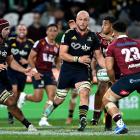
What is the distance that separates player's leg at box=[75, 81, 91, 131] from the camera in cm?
1639

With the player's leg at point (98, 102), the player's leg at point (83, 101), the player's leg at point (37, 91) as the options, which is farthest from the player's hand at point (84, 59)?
the player's leg at point (37, 91)

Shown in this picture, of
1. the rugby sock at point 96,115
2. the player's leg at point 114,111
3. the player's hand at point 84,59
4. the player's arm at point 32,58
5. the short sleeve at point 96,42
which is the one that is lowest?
the player's leg at point 114,111

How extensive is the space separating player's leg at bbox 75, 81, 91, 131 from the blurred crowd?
31.3ft

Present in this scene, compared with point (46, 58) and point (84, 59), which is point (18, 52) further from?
point (84, 59)

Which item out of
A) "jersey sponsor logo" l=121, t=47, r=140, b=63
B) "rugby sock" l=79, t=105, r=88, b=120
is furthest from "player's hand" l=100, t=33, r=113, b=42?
"jersey sponsor logo" l=121, t=47, r=140, b=63

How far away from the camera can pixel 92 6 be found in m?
29.1

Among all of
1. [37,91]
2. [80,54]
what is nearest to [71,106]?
[37,91]

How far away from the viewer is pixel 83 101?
1667cm

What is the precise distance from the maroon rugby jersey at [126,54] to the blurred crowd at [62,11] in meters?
11.2

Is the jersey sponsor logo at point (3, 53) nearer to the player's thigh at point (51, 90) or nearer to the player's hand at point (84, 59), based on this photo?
the player's hand at point (84, 59)

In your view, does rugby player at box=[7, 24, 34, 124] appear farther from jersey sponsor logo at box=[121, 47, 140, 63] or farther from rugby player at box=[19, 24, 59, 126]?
jersey sponsor logo at box=[121, 47, 140, 63]

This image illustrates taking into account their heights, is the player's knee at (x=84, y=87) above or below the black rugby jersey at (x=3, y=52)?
below

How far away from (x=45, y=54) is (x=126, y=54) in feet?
21.3

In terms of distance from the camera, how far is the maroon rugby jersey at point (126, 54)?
49.6 ft
